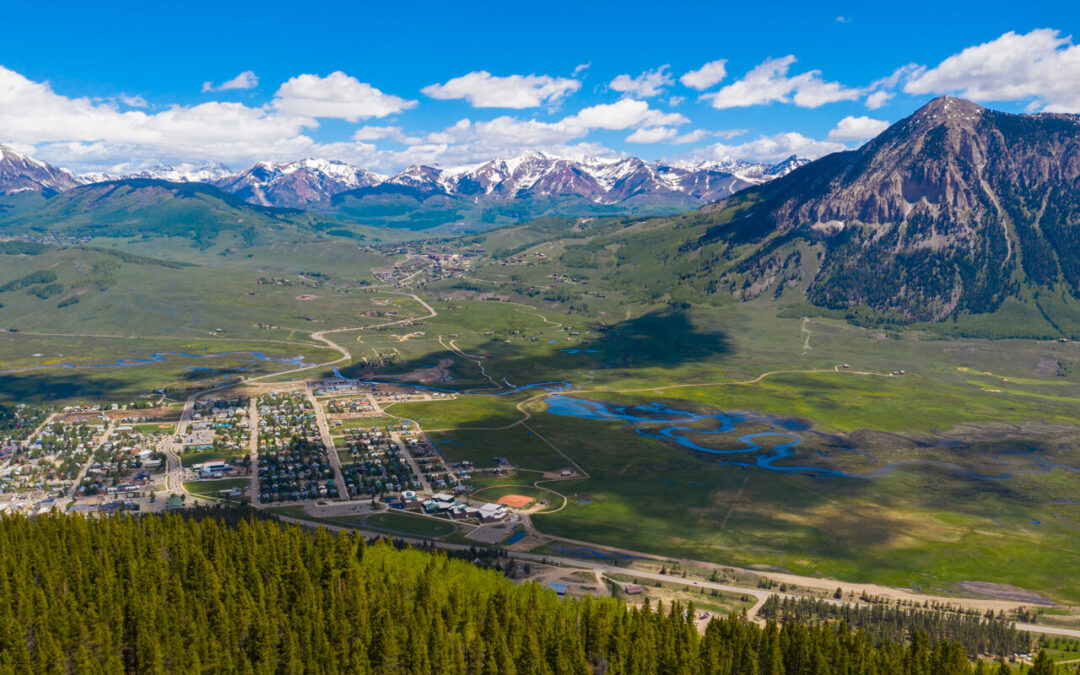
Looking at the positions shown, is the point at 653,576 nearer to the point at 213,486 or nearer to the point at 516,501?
the point at 516,501

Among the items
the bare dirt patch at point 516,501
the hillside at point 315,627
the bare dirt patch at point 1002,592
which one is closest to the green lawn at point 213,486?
the bare dirt patch at point 516,501

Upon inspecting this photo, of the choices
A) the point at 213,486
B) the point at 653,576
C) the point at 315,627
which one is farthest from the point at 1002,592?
the point at 213,486

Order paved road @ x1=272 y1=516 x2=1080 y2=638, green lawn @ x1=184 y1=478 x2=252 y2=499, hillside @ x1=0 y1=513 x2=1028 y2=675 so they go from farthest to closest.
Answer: green lawn @ x1=184 y1=478 x2=252 y2=499, paved road @ x1=272 y1=516 x2=1080 y2=638, hillside @ x1=0 y1=513 x2=1028 y2=675

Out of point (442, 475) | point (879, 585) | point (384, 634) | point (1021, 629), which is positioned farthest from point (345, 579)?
point (1021, 629)

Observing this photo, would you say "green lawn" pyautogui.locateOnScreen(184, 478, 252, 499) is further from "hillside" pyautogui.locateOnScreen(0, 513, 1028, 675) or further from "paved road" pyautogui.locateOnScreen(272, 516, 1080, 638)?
"hillside" pyautogui.locateOnScreen(0, 513, 1028, 675)

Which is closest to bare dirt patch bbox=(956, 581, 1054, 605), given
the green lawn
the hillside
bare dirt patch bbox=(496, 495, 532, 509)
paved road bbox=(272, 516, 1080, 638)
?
paved road bbox=(272, 516, 1080, 638)

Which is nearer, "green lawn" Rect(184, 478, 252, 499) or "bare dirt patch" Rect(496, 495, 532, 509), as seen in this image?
"bare dirt patch" Rect(496, 495, 532, 509)

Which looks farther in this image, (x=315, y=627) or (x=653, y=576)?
(x=653, y=576)

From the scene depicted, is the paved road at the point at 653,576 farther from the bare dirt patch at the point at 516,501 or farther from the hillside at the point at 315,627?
the bare dirt patch at the point at 516,501
